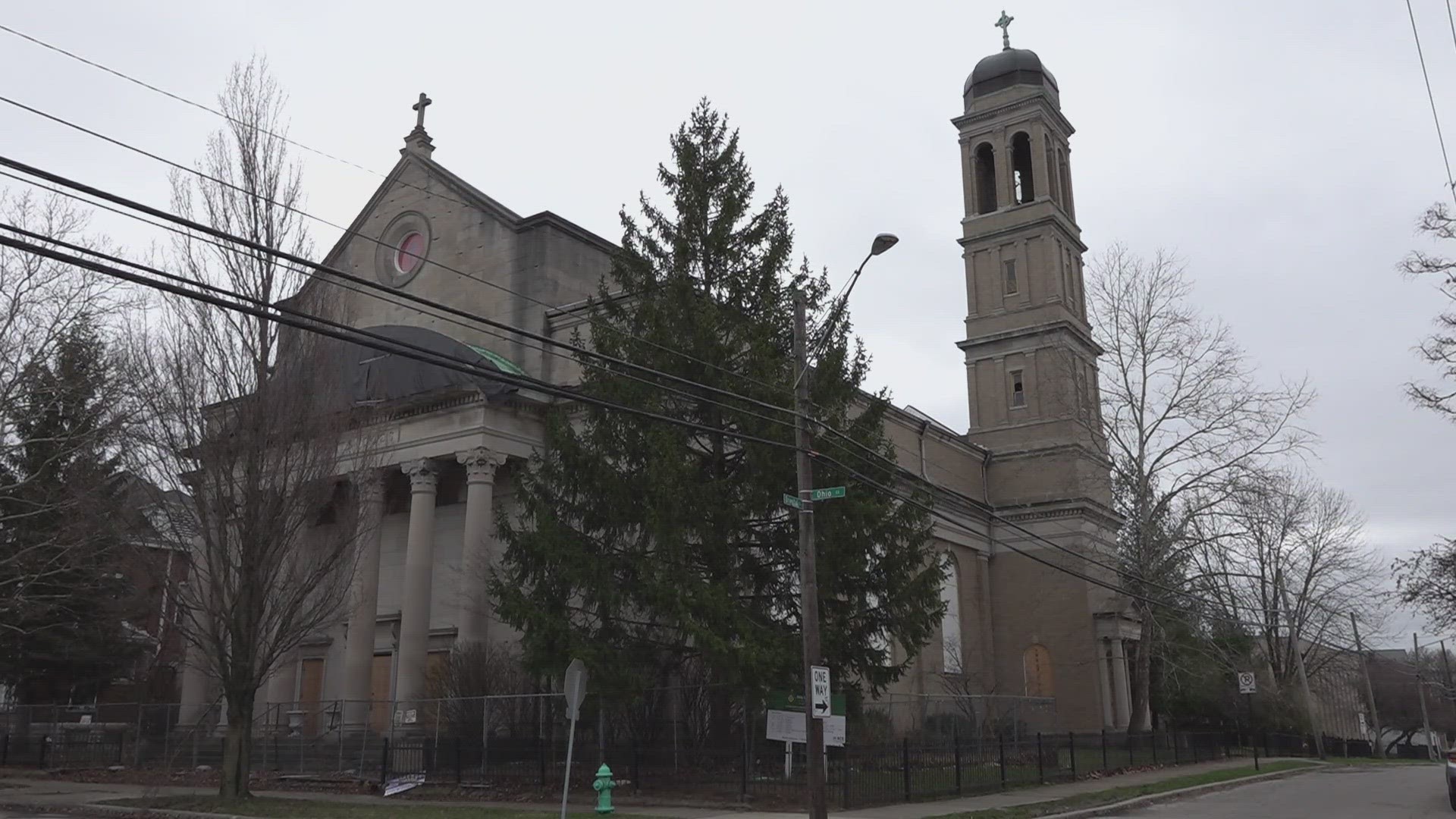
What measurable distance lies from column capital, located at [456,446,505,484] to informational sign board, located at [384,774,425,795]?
8.47 m

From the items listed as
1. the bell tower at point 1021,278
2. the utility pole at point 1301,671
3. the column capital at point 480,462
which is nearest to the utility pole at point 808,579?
the column capital at point 480,462

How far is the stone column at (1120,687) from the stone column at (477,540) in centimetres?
2707

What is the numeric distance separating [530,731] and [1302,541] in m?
36.6

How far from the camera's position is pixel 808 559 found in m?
16.4

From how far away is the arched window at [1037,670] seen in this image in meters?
46.3

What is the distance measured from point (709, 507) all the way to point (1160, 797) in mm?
11419

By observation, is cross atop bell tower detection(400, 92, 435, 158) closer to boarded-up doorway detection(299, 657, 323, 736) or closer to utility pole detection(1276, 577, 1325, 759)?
boarded-up doorway detection(299, 657, 323, 736)

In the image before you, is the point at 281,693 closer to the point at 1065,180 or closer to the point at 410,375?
the point at 410,375

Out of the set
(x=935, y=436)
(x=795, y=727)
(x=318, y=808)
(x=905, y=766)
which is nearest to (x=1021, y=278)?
(x=935, y=436)

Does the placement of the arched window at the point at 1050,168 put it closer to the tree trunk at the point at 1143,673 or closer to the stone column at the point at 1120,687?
the stone column at the point at 1120,687

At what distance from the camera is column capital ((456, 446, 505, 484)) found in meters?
30.2

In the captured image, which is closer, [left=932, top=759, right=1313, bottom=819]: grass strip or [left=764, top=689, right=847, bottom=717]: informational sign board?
[left=764, top=689, right=847, bottom=717]: informational sign board

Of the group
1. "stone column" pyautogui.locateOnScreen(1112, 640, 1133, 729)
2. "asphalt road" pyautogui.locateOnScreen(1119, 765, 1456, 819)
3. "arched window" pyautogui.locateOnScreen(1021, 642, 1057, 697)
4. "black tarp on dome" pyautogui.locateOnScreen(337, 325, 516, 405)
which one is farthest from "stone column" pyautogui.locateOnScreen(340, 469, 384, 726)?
"stone column" pyautogui.locateOnScreen(1112, 640, 1133, 729)

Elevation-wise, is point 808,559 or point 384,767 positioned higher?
point 808,559
